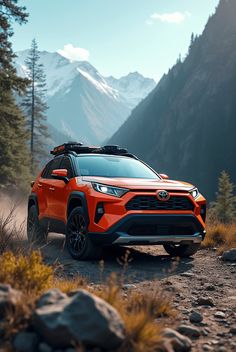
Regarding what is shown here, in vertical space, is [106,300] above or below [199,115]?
below

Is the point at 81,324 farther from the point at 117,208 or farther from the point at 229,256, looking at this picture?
the point at 229,256

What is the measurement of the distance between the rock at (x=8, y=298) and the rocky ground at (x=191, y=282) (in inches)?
30.4

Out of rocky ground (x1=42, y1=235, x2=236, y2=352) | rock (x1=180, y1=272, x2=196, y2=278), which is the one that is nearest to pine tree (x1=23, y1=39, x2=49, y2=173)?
rocky ground (x1=42, y1=235, x2=236, y2=352)

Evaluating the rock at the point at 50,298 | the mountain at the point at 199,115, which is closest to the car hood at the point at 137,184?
the rock at the point at 50,298

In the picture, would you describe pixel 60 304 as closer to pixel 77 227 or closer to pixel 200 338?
pixel 200 338

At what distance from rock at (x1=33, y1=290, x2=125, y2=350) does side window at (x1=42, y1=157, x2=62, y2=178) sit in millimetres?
5992

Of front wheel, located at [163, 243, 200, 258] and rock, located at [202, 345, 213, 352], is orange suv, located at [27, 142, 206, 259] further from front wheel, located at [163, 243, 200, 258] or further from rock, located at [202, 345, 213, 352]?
rock, located at [202, 345, 213, 352]

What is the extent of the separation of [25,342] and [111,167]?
5.25 meters

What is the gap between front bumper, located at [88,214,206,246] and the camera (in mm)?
6398

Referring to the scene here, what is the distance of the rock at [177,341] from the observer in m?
3.17

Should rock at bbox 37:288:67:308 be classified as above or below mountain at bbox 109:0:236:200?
below

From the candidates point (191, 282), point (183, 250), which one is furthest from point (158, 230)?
point (183, 250)

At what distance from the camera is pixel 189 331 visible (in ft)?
11.8

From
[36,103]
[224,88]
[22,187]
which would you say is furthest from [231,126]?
[22,187]
